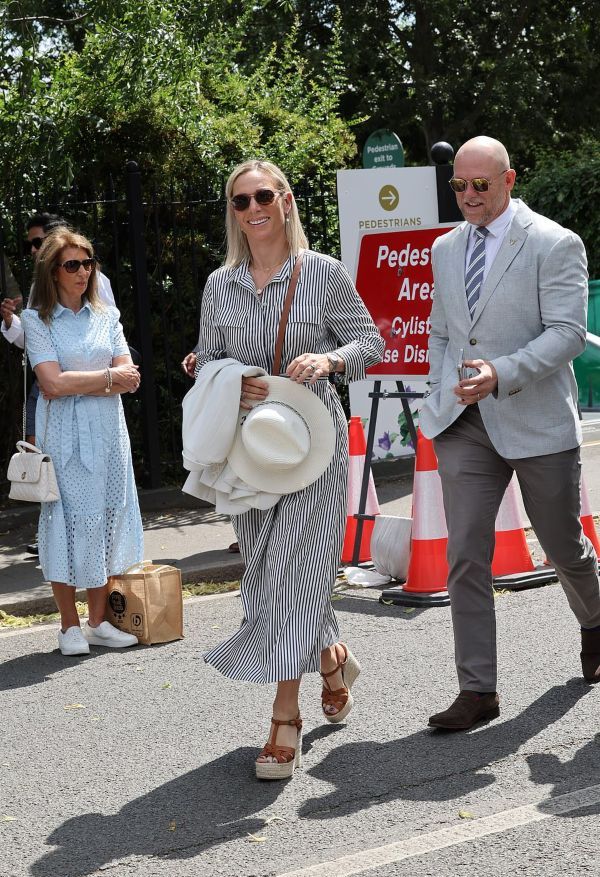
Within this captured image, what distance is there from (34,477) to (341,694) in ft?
6.61

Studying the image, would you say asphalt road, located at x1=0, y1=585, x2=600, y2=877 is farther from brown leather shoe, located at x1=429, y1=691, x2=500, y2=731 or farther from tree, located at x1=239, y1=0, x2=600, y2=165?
tree, located at x1=239, y1=0, x2=600, y2=165

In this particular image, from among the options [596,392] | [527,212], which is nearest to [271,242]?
[527,212]

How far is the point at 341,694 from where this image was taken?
4.67m

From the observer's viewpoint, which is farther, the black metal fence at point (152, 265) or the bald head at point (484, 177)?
the black metal fence at point (152, 265)

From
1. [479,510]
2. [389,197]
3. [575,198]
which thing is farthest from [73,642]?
[575,198]

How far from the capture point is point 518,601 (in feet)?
21.3

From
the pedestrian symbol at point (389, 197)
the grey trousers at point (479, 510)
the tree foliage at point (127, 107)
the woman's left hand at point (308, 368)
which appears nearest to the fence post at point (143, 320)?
the tree foliage at point (127, 107)

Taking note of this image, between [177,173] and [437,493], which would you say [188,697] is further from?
[177,173]

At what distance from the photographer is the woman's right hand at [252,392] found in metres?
4.29

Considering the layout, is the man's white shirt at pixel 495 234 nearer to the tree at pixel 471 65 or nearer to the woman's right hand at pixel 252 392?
the woman's right hand at pixel 252 392

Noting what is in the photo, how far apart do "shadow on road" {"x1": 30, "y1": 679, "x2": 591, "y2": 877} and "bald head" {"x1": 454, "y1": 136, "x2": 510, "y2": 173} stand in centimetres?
200

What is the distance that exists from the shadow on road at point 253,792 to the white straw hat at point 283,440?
954mm

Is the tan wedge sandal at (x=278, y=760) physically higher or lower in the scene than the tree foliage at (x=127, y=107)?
lower

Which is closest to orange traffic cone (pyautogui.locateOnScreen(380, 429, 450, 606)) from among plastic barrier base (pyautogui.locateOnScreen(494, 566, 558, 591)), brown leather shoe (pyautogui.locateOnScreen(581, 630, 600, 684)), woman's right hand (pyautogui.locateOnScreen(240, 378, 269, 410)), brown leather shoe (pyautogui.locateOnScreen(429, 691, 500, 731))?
plastic barrier base (pyautogui.locateOnScreen(494, 566, 558, 591))
